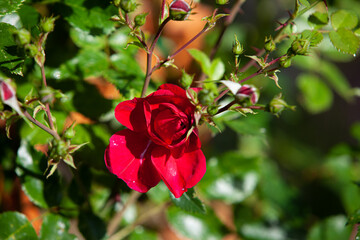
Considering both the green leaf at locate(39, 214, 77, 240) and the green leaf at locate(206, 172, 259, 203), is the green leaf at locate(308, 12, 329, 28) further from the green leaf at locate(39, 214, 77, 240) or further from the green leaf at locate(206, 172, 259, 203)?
the green leaf at locate(39, 214, 77, 240)

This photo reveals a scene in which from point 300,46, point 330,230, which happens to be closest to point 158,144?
point 300,46

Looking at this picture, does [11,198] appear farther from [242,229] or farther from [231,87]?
[231,87]

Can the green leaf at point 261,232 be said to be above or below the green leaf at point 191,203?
below

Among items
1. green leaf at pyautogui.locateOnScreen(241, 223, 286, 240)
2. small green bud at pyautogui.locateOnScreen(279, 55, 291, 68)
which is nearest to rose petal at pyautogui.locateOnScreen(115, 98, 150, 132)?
small green bud at pyautogui.locateOnScreen(279, 55, 291, 68)

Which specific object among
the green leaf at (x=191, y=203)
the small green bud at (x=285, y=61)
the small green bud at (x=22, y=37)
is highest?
the small green bud at (x=22, y=37)

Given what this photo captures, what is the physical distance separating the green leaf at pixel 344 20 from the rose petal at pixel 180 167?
1.39 ft

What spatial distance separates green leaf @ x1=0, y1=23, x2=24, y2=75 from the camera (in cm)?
60

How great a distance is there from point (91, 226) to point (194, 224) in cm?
35

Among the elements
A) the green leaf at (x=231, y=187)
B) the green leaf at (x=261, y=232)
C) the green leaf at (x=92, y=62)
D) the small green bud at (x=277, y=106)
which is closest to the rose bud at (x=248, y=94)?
the small green bud at (x=277, y=106)

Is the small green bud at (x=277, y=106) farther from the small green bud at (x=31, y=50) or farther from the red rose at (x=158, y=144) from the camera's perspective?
the small green bud at (x=31, y=50)

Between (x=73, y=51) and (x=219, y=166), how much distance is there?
0.53m

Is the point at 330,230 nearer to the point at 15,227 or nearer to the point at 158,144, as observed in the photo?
the point at 158,144

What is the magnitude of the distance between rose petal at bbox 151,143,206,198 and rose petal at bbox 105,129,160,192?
29mm

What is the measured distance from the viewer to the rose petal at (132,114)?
57 centimetres
